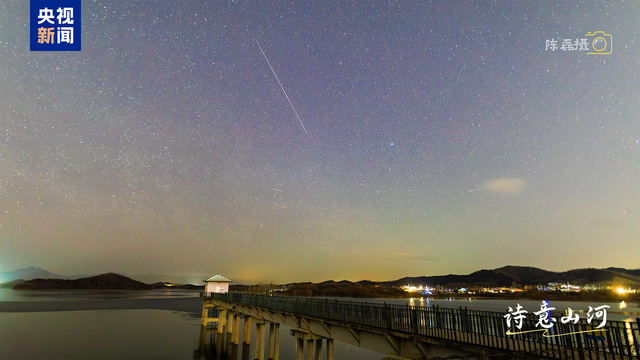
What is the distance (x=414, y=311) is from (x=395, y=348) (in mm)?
2288

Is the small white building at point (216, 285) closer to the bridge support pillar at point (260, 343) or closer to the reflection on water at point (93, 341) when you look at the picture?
the reflection on water at point (93, 341)

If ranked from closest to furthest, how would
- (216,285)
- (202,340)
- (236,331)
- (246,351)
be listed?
(246,351)
(236,331)
(202,340)
(216,285)

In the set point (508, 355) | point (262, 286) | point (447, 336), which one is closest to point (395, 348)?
point (447, 336)

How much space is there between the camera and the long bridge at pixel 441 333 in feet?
35.7

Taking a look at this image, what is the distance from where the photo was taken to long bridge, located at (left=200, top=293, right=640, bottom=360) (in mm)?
10883

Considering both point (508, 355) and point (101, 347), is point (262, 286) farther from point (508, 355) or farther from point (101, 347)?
point (508, 355)

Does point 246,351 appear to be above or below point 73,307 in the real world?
above

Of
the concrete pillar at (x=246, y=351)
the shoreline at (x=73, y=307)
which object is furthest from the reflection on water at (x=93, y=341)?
the shoreline at (x=73, y=307)

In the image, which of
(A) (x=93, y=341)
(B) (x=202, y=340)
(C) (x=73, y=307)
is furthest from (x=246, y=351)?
(C) (x=73, y=307)

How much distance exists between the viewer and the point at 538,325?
39.5 feet

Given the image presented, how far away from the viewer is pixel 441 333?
1528 centimetres

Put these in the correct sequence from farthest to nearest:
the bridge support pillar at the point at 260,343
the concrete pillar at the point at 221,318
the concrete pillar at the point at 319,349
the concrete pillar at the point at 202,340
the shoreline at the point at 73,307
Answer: the shoreline at the point at 73,307 → the concrete pillar at the point at 221,318 → the concrete pillar at the point at 202,340 → the bridge support pillar at the point at 260,343 → the concrete pillar at the point at 319,349

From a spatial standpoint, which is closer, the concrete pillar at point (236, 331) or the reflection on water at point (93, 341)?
the reflection on water at point (93, 341)

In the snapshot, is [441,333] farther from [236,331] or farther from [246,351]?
[236,331]
